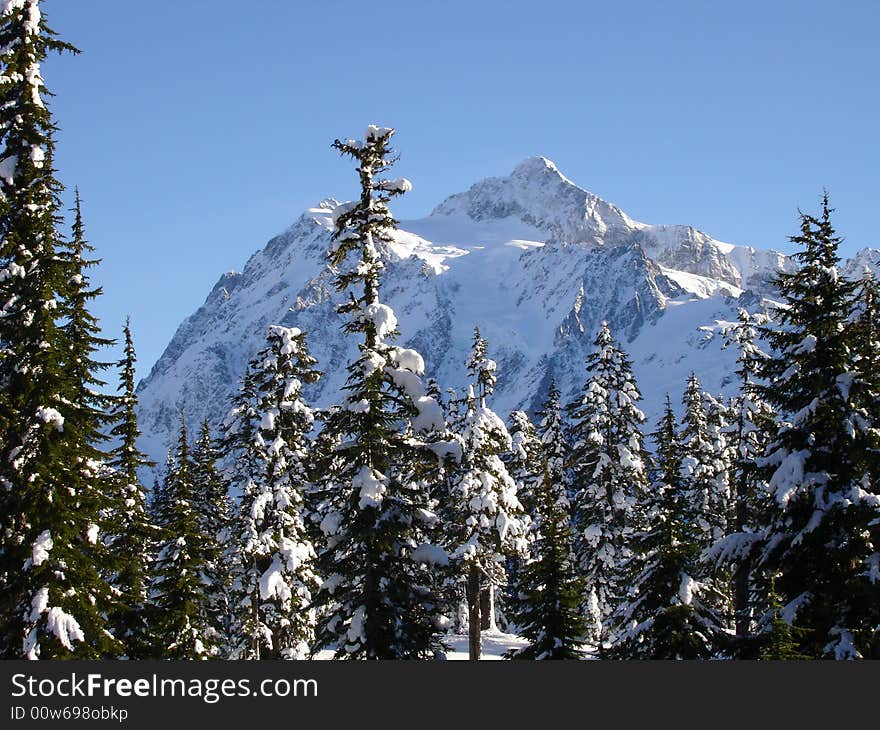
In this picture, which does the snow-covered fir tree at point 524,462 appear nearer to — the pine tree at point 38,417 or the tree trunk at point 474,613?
the tree trunk at point 474,613

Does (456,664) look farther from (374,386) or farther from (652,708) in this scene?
(374,386)

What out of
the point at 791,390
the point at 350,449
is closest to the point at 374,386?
the point at 350,449

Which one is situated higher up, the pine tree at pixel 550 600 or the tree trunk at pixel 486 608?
the pine tree at pixel 550 600

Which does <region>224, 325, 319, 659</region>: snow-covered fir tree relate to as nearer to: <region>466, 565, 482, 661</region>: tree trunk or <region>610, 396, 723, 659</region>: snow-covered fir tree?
<region>466, 565, 482, 661</region>: tree trunk

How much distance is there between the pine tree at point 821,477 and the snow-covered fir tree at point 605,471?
62.1 feet

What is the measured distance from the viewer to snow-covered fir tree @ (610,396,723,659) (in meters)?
19.1

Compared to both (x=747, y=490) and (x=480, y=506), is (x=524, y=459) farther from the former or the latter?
(x=747, y=490)

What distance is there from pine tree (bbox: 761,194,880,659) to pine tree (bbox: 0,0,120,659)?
16.1 metres

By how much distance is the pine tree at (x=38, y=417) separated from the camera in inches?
744

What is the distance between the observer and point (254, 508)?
29.5 m

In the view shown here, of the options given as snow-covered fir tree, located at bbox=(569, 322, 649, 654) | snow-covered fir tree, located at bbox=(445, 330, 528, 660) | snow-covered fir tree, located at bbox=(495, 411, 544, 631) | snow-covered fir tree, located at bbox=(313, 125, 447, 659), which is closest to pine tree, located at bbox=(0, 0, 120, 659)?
snow-covered fir tree, located at bbox=(313, 125, 447, 659)

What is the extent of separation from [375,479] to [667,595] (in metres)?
7.55

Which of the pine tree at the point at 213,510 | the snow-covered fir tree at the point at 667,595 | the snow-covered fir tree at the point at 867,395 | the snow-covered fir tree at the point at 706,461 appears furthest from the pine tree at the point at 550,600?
the snow-covered fir tree at the point at 706,461

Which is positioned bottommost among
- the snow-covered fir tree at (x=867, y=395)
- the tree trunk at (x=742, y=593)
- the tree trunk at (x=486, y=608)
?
the tree trunk at (x=486, y=608)
